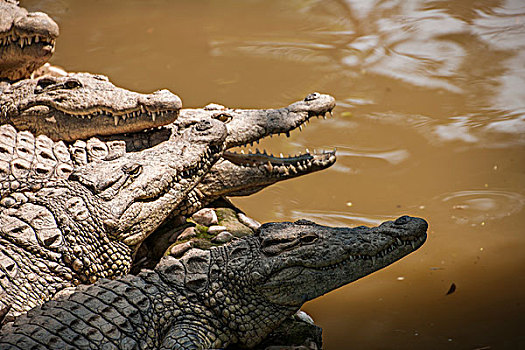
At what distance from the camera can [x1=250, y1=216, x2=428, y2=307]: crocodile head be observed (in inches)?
133

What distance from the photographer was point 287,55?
8141 millimetres

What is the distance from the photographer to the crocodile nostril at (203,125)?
4199mm

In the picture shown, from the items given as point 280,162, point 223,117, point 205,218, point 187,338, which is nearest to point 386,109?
point 280,162

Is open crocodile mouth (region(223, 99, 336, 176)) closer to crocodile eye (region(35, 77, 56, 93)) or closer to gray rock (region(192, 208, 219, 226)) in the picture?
gray rock (region(192, 208, 219, 226))

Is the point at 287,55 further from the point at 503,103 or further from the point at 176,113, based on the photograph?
the point at 176,113

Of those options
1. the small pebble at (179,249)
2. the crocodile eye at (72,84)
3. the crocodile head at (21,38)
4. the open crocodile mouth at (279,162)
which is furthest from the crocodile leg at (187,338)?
the crocodile head at (21,38)

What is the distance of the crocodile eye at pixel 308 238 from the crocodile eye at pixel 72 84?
2.03m

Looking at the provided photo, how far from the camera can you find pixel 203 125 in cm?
421

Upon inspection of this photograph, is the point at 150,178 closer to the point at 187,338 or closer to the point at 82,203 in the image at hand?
the point at 82,203

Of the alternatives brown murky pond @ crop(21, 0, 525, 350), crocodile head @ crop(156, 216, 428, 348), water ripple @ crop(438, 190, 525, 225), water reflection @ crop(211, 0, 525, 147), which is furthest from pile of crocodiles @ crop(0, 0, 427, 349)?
water reflection @ crop(211, 0, 525, 147)

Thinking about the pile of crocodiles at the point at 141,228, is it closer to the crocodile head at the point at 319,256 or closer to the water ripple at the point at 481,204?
the crocodile head at the point at 319,256

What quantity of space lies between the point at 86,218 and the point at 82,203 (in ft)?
0.35

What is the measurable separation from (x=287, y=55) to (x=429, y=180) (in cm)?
303

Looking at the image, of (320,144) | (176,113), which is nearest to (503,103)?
(320,144)
